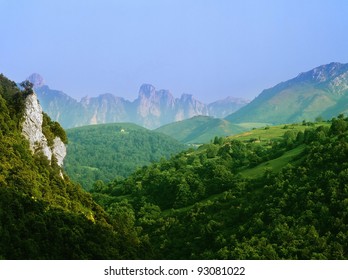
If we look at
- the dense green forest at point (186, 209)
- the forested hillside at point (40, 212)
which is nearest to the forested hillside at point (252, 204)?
the dense green forest at point (186, 209)

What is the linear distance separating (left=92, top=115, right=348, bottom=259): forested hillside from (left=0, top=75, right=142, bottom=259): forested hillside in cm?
1167

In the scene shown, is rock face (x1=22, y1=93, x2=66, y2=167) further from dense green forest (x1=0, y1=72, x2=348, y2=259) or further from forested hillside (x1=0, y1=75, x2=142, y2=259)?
dense green forest (x1=0, y1=72, x2=348, y2=259)

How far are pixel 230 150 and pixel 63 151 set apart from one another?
9484 cm

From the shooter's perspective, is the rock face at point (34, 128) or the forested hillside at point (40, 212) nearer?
the forested hillside at point (40, 212)

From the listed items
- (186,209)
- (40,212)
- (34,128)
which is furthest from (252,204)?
(40,212)

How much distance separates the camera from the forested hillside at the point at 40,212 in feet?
176

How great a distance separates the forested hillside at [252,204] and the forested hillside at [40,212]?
38.3 ft

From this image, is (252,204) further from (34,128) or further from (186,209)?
(34,128)

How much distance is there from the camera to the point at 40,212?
190 feet

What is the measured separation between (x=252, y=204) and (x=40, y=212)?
48.3 meters

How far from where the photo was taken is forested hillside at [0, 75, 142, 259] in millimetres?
53594

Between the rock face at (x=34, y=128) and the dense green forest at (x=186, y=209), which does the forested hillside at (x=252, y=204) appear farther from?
the rock face at (x=34, y=128)

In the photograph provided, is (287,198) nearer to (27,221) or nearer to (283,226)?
(283,226)
